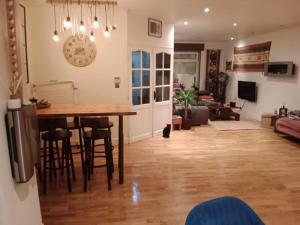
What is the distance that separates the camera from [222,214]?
1333 mm

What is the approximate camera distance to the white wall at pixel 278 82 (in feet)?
21.4

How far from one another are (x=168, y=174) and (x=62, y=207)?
5.12 ft

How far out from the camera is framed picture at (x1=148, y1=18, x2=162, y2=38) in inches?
213

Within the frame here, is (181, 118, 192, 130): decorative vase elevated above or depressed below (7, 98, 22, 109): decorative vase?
below

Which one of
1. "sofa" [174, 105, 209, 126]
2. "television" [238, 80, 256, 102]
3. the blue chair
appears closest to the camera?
the blue chair

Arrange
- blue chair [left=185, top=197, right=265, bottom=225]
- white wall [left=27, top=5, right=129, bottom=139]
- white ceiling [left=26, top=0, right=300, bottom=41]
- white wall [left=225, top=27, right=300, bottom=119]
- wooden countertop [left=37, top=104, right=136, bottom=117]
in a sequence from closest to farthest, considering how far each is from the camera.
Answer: blue chair [left=185, top=197, right=265, bottom=225], wooden countertop [left=37, top=104, right=136, bottom=117], white ceiling [left=26, top=0, right=300, bottom=41], white wall [left=27, top=5, right=129, bottom=139], white wall [left=225, top=27, right=300, bottom=119]

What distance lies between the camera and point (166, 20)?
5.78 metres

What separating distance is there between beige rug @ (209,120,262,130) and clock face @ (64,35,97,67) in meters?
3.78

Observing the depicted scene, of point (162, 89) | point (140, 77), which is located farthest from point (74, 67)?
point (162, 89)

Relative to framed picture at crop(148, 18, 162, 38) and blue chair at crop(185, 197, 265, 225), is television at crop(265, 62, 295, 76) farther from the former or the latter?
blue chair at crop(185, 197, 265, 225)

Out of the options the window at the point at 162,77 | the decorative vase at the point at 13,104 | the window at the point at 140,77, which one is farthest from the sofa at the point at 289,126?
the decorative vase at the point at 13,104

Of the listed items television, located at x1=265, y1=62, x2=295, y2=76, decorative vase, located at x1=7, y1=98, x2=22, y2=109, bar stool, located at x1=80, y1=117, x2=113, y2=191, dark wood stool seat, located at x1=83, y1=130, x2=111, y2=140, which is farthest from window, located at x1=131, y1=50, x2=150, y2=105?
television, located at x1=265, y1=62, x2=295, y2=76

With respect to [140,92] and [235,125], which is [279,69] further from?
[140,92]

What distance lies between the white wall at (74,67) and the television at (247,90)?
488 centimetres
